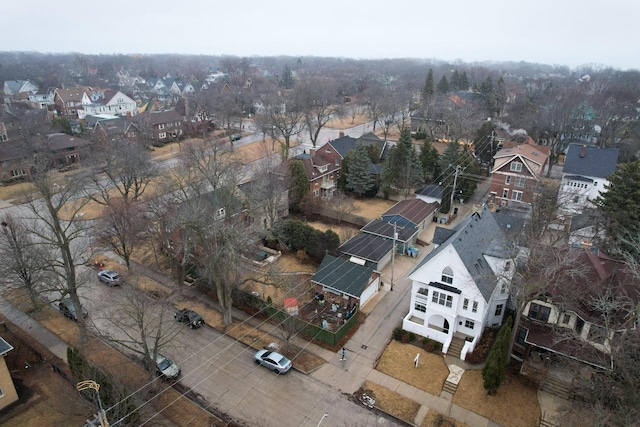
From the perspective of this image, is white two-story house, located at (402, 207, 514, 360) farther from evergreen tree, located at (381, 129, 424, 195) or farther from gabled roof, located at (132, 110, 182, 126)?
gabled roof, located at (132, 110, 182, 126)

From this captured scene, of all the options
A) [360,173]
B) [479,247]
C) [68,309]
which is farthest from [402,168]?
[68,309]

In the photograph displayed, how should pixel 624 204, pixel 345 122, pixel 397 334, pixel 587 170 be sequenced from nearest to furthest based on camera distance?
pixel 397 334
pixel 624 204
pixel 587 170
pixel 345 122


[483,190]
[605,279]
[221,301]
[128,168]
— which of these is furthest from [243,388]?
[483,190]

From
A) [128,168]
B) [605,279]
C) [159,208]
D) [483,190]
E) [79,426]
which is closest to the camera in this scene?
[79,426]

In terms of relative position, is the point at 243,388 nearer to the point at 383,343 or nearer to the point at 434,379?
the point at 383,343

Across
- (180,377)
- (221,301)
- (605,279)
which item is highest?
(605,279)

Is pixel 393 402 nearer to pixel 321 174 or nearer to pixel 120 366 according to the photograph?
pixel 120 366

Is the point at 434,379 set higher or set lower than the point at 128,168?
lower
